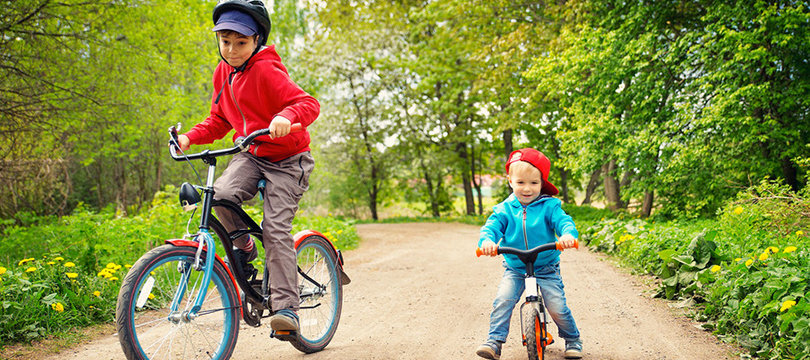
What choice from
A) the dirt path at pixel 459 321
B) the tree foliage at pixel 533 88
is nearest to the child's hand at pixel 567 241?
the dirt path at pixel 459 321

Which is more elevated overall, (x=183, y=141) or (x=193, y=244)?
(x=183, y=141)

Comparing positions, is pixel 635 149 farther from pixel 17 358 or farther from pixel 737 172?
pixel 17 358

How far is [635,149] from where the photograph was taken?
34.1 ft

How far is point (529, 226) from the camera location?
3385mm

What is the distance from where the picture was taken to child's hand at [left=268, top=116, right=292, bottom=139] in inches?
108

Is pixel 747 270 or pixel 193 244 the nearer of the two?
pixel 193 244

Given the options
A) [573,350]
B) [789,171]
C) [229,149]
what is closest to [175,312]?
[229,149]

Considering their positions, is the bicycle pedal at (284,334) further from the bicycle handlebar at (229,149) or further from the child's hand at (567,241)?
the child's hand at (567,241)

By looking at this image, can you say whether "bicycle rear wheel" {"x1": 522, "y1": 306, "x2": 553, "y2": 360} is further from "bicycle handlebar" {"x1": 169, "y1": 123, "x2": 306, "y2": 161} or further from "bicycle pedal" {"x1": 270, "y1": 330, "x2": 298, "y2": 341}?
"bicycle handlebar" {"x1": 169, "y1": 123, "x2": 306, "y2": 161}

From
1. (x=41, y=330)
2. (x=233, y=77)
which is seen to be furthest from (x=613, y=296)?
(x=41, y=330)

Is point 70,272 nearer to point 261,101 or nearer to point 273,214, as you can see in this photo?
point 273,214

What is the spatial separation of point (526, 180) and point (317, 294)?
1666mm

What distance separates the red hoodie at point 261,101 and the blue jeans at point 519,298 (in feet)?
5.17

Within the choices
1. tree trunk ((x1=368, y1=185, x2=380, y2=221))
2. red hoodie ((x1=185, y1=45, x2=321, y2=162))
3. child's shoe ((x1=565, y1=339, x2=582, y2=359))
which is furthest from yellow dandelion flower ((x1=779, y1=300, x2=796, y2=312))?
tree trunk ((x1=368, y1=185, x2=380, y2=221))
